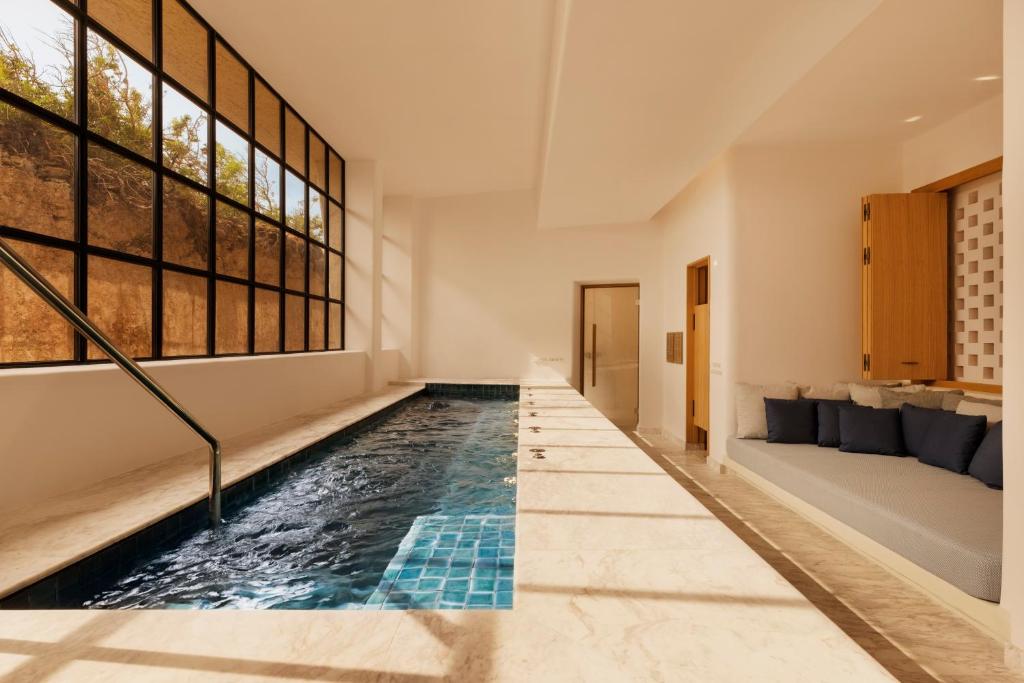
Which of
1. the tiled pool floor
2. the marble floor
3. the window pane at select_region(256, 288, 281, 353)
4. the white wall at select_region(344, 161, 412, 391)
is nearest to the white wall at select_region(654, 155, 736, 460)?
the marble floor

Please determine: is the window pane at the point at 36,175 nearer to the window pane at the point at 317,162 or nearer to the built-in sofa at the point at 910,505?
the window pane at the point at 317,162

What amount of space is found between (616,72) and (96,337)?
10.8 ft

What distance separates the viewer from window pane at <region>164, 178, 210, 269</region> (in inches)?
156

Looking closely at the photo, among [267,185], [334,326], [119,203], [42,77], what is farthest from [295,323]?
[42,77]

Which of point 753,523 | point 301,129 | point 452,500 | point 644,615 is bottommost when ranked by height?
point 753,523

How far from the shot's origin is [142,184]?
3.70 m

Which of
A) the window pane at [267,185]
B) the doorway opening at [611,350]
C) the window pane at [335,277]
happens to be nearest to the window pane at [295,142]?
the window pane at [267,185]

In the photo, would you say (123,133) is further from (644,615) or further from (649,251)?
(649,251)

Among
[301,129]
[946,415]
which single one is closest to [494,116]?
[301,129]

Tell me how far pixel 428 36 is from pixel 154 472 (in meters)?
4.03

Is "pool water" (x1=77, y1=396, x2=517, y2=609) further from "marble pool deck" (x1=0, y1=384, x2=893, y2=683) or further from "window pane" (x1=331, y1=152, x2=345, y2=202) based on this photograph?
Answer: "window pane" (x1=331, y1=152, x2=345, y2=202)

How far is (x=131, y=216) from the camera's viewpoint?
11.8 ft

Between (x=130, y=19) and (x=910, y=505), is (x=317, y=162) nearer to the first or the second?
(x=130, y=19)

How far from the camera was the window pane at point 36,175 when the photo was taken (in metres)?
2.72
